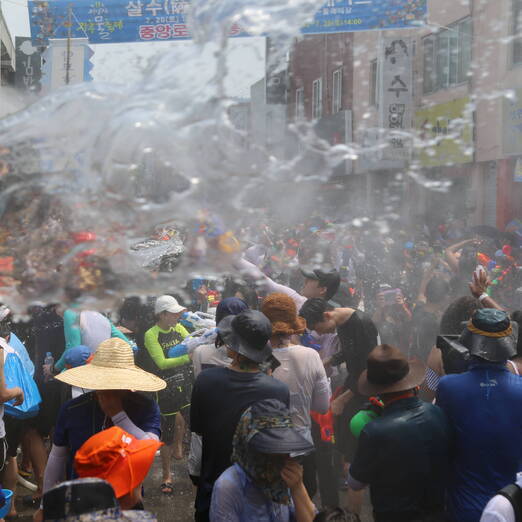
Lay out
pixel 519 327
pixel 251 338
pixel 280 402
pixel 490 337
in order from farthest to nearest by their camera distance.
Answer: pixel 519 327 → pixel 251 338 → pixel 490 337 → pixel 280 402

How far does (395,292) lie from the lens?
505 centimetres

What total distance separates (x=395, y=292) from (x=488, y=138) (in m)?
4.13

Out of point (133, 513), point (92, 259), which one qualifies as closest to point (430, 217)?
point (92, 259)

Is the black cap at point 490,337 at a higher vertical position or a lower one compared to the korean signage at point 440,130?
lower

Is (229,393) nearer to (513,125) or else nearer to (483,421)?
(483,421)

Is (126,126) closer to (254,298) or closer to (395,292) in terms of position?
(254,298)

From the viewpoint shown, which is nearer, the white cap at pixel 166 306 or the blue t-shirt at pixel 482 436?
the blue t-shirt at pixel 482 436

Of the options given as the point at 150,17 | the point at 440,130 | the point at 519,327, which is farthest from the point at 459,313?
the point at 150,17

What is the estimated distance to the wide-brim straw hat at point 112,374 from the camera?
260cm

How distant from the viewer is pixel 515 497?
1979mm

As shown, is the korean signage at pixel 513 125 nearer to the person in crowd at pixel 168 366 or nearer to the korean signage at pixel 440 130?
the korean signage at pixel 440 130

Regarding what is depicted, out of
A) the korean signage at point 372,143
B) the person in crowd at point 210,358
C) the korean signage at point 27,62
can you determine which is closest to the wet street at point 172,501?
the person in crowd at point 210,358

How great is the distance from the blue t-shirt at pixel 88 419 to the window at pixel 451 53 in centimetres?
419

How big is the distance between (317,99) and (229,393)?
5.01 ft
